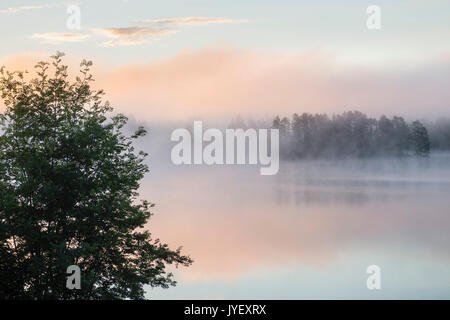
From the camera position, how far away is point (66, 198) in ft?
82.0

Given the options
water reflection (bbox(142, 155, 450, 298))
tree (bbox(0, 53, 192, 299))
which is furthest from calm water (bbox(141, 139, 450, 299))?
tree (bbox(0, 53, 192, 299))

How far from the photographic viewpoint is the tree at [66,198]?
79.9 ft

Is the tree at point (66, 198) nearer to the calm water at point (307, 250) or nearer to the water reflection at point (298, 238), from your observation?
the calm water at point (307, 250)

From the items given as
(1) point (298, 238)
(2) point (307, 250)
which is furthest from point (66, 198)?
(1) point (298, 238)

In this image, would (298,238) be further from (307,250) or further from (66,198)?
(66,198)

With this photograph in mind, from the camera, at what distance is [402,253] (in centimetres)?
13462

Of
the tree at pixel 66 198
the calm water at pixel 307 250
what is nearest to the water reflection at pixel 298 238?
the calm water at pixel 307 250

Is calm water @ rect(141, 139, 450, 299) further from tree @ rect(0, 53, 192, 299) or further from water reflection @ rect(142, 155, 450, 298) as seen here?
tree @ rect(0, 53, 192, 299)

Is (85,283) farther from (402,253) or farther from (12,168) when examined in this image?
(402,253)

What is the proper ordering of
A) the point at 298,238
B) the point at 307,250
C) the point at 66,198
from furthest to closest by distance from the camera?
the point at 298,238
the point at 307,250
the point at 66,198

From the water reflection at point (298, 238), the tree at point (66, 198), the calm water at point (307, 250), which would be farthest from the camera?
the water reflection at point (298, 238)

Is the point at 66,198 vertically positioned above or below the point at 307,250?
above

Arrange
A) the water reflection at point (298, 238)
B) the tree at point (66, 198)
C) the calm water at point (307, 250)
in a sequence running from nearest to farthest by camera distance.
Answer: the tree at point (66, 198), the calm water at point (307, 250), the water reflection at point (298, 238)
